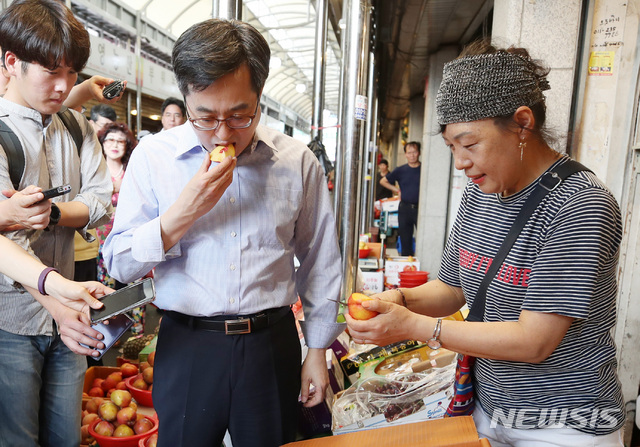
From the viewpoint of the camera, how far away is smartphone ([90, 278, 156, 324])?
1236mm

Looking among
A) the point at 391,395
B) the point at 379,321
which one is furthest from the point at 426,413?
the point at 379,321

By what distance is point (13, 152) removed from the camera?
1513 millimetres

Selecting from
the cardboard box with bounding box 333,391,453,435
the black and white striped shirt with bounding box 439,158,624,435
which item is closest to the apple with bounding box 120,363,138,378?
the cardboard box with bounding box 333,391,453,435

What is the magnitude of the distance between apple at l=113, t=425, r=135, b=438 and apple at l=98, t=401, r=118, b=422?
0.09 m

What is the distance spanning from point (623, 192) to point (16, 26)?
123 inches

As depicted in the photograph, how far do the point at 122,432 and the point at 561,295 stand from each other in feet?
7.26

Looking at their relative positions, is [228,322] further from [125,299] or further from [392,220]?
[392,220]

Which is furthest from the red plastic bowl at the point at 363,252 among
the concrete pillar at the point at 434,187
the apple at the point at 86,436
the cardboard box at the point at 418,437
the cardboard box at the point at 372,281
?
the cardboard box at the point at 418,437

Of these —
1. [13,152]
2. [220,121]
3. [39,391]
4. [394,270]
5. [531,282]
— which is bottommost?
[394,270]

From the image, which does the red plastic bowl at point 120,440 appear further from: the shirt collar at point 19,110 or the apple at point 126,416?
the shirt collar at point 19,110

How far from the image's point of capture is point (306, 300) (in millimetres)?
1653

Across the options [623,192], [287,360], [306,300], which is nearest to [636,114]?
[623,192]

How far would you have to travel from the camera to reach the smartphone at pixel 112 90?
1.97 m

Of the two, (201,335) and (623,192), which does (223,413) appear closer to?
(201,335)
